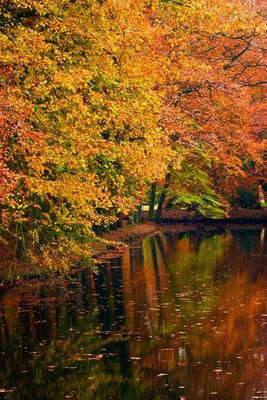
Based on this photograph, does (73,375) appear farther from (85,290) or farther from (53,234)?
(85,290)

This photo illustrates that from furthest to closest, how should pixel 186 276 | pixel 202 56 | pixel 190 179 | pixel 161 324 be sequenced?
pixel 190 179 → pixel 202 56 → pixel 186 276 → pixel 161 324

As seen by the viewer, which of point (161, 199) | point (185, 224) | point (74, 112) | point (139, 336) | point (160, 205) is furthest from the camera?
point (185, 224)

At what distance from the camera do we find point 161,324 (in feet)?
71.1

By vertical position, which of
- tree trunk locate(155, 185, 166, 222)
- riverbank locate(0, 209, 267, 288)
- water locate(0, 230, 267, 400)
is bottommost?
water locate(0, 230, 267, 400)

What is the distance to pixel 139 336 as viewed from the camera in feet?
66.4

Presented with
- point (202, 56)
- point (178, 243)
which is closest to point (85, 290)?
point (178, 243)

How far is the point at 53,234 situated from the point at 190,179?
37429 millimetres

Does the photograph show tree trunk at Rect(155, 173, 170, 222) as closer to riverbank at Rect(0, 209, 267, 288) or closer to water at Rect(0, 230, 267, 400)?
riverbank at Rect(0, 209, 267, 288)

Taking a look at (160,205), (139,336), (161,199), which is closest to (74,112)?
(139,336)

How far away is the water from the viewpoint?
1530 cm

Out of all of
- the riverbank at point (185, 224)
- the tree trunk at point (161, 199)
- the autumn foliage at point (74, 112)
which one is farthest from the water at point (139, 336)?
the tree trunk at point (161, 199)

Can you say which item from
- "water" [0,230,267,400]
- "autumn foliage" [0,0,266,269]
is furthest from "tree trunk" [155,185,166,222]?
"autumn foliage" [0,0,266,269]

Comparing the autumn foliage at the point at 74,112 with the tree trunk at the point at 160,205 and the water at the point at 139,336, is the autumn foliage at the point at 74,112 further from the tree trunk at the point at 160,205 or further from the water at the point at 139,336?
the tree trunk at the point at 160,205

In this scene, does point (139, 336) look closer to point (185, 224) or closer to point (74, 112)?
point (74, 112)
